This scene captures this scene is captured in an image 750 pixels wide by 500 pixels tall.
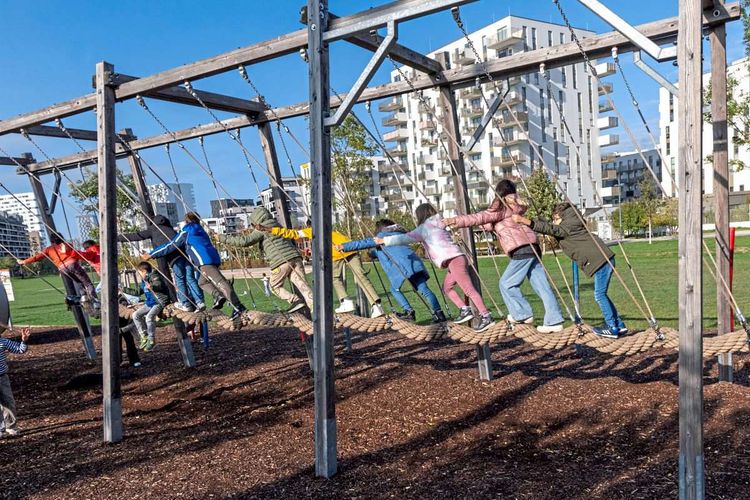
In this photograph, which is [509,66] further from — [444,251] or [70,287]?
[70,287]

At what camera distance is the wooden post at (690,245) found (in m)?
2.88

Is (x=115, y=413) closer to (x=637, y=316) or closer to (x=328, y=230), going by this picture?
(x=328, y=230)

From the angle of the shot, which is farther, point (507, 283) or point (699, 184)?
point (507, 283)

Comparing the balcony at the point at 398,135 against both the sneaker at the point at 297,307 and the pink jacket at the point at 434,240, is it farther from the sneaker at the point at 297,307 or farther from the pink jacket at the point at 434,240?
the pink jacket at the point at 434,240

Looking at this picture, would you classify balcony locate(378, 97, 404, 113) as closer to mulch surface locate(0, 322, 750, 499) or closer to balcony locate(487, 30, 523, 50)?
balcony locate(487, 30, 523, 50)

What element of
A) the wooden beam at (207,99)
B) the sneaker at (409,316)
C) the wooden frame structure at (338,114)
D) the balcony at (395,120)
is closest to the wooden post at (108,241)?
the wooden frame structure at (338,114)

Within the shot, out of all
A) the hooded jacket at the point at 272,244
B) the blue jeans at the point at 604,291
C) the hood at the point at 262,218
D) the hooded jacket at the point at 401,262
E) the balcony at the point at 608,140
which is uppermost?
the balcony at the point at 608,140

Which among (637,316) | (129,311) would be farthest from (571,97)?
(129,311)

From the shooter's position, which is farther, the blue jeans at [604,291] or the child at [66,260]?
the child at [66,260]

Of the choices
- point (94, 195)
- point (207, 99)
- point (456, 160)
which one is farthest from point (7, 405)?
point (94, 195)

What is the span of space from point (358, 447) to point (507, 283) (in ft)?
6.26

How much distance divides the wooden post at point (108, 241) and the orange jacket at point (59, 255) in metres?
4.03

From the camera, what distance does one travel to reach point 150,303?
25.3ft

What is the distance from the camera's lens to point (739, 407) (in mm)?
4797
